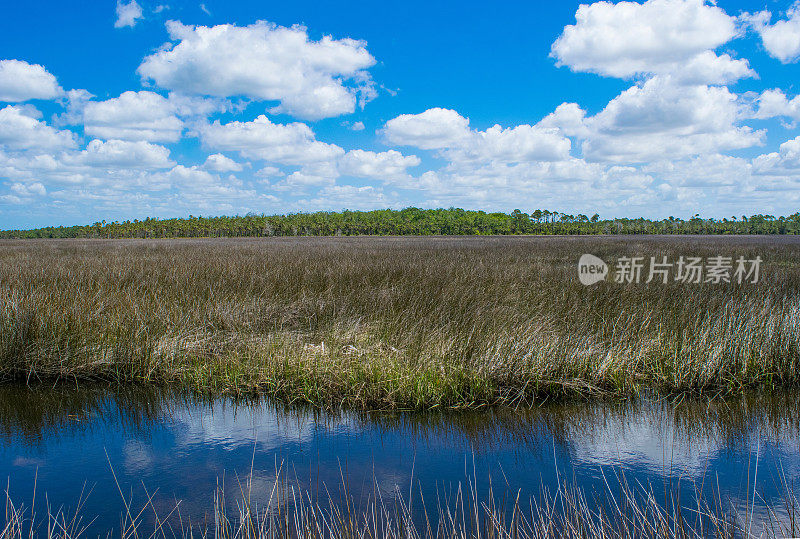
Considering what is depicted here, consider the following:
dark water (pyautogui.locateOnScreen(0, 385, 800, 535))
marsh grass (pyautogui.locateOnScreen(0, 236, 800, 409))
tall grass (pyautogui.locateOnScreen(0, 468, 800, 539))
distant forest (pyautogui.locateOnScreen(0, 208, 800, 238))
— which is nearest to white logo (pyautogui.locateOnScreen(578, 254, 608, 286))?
marsh grass (pyautogui.locateOnScreen(0, 236, 800, 409))

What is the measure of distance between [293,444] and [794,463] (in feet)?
12.8

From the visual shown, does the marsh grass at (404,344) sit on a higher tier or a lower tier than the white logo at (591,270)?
lower

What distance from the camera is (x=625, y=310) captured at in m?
7.02

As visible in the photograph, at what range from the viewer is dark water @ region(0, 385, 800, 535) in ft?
10.2

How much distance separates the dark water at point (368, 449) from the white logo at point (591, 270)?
18.8 ft

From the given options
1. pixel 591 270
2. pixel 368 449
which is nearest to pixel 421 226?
pixel 591 270

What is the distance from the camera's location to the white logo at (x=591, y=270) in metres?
10.4

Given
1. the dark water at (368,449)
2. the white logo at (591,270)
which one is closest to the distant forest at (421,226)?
the white logo at (591,270)

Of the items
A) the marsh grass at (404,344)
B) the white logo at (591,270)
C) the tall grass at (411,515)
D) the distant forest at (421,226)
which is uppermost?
the distant forest at (421,226)

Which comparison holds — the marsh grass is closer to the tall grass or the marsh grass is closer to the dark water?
the dark water

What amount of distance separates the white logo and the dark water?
18.8 ft

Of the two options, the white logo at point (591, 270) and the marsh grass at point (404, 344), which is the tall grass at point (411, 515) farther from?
the white logo at point (591, 270)

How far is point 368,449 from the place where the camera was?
144 inches

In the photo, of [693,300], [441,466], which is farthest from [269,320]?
[693,300]
